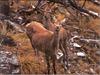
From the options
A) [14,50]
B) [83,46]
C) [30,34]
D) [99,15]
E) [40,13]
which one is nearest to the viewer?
[30,34]

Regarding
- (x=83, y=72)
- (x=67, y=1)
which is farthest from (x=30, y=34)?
(x=67, y=1)

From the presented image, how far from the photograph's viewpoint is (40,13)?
25.4 feet

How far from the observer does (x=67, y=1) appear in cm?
807

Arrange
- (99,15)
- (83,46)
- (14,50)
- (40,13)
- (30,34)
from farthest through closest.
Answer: (99,15) < (40,13) < (83,46) < (14,50) < (30,34)

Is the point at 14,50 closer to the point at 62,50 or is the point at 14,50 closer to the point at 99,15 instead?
the point at 62,50

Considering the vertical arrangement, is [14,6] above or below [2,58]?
above

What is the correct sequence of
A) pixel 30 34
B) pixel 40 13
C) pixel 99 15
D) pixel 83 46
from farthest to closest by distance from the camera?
pixel 99 15 → pixel 40 13 → pixel 83 46 → pixel 30 34

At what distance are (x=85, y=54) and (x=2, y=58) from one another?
5.01ft

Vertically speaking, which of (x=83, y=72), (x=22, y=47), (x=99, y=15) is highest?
(x=99, y=15)

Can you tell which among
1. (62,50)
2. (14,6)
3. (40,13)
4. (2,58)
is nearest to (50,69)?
(62,50)

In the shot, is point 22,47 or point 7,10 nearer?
point 22,47

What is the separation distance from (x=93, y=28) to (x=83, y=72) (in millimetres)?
1635

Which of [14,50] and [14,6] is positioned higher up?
[14,6]

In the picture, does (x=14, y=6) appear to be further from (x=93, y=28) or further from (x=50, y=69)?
(x=50, y=69)
